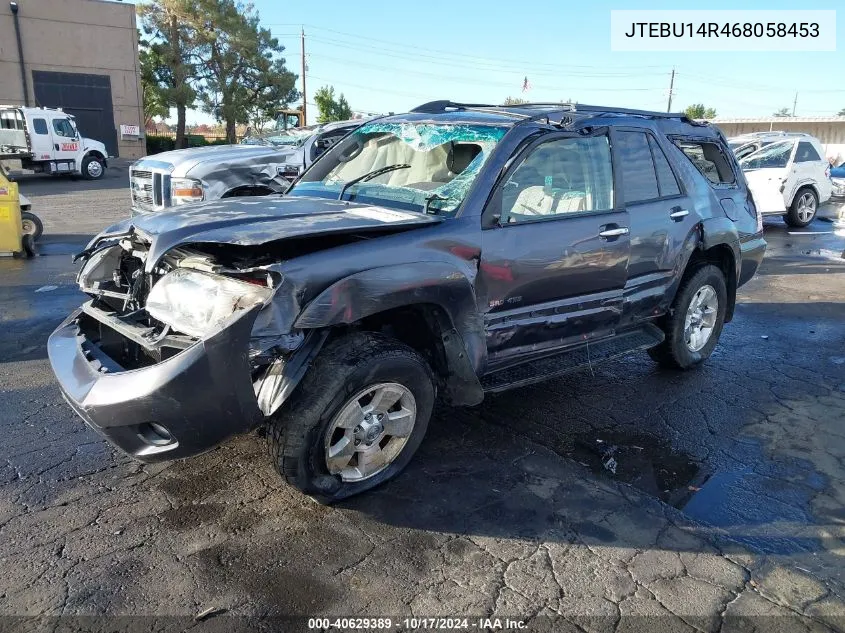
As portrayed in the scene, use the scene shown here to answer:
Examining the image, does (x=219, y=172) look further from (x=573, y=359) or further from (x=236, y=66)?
(x=236, y=66)

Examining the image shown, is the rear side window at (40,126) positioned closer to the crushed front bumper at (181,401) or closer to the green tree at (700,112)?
the crushed front bumper at (181,401)

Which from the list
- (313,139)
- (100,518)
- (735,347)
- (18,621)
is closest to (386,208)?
(100,518)

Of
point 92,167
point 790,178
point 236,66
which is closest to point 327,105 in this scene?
point 236,66

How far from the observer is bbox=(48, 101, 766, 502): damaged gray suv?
2791mm

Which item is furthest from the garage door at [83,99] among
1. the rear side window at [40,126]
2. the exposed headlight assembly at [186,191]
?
the exposed headlight assembly at [186,191]

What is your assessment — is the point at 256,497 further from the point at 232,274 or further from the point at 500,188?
the point at 500,188

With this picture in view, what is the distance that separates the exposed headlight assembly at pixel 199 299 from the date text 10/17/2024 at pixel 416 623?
1234 mm

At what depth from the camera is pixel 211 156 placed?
8.78 metres

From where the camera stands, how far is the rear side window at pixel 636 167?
173 inches

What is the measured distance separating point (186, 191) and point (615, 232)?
20.0 feet

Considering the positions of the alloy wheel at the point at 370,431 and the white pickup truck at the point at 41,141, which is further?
the white pickup truck at the point at 41,141

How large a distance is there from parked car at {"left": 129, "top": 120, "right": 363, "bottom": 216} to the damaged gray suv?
14.0 ft

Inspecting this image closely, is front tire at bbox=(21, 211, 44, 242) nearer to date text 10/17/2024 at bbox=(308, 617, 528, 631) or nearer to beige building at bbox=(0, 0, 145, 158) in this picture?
date text 10/17/2024 at bbox=(308, 617, 528, 631)

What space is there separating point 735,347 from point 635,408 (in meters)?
2.07
